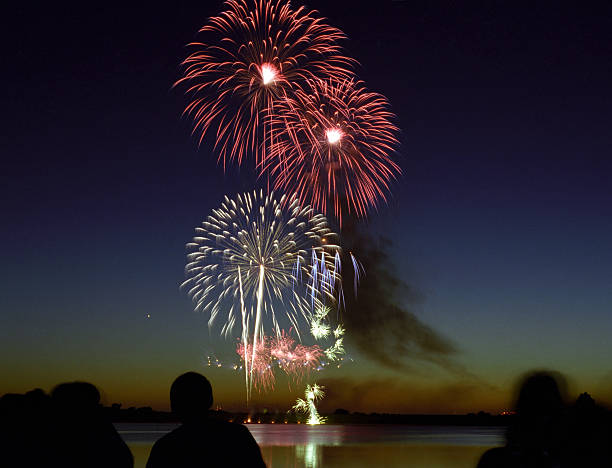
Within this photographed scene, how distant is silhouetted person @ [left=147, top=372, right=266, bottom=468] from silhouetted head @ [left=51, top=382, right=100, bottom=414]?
1.24m

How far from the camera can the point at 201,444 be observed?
5383 mm

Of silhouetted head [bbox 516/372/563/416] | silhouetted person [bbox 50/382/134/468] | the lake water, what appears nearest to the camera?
silhouetted head [bbox 516/372/563/416]

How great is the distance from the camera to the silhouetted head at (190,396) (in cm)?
556

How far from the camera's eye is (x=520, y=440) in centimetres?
539

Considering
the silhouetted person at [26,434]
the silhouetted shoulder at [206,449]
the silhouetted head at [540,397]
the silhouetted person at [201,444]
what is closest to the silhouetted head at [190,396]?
the silhouetted person at [201,444]

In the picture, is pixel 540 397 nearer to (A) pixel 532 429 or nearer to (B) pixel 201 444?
(A) pixel 532 429

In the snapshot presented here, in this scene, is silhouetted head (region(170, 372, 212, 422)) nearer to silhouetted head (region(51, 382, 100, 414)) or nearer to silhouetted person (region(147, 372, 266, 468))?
silhouetted person (region(147, 372, 266, 468))

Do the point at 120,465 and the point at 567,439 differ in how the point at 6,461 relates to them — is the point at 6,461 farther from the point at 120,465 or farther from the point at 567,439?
the point at 567,439

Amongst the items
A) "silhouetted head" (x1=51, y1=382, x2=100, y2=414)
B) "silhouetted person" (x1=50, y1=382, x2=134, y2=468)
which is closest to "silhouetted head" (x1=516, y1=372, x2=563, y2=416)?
"silhouetted person" (x1=50, y1=382, x2=134, y2=468)

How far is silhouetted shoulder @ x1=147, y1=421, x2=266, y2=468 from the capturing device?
17.5ft

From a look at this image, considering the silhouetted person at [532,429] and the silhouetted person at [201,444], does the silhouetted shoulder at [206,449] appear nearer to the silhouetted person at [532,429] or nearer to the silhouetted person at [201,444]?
the silhouetted person at [201,444]

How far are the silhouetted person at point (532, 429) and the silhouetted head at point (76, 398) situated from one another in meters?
3.44

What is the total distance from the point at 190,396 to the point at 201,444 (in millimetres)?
387

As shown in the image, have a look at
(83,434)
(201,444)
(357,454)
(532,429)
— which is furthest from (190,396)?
(357,454)
